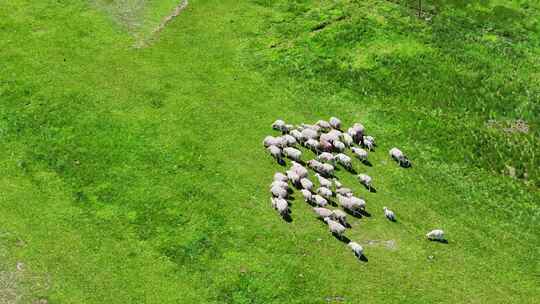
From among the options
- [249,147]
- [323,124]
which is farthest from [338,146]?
[249,147]

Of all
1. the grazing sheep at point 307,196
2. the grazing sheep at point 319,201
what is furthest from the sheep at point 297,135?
the grazing sheep at point 319,201

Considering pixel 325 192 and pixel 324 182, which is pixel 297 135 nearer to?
pixel 324 182

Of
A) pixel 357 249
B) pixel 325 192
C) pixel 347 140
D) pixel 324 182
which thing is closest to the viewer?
pixel 357 249

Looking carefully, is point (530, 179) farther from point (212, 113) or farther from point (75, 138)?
point (75, 138)

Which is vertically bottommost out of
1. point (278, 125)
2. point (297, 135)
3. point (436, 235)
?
point (436, 235)

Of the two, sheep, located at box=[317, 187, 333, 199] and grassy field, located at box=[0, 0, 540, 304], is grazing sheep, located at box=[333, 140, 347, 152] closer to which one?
grassy field, located at box=[0, 0, 540, 304]

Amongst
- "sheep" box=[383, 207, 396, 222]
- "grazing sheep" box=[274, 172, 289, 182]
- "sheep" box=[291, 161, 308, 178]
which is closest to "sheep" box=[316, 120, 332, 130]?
"sheep" box=[291, 161, 308, 178]
